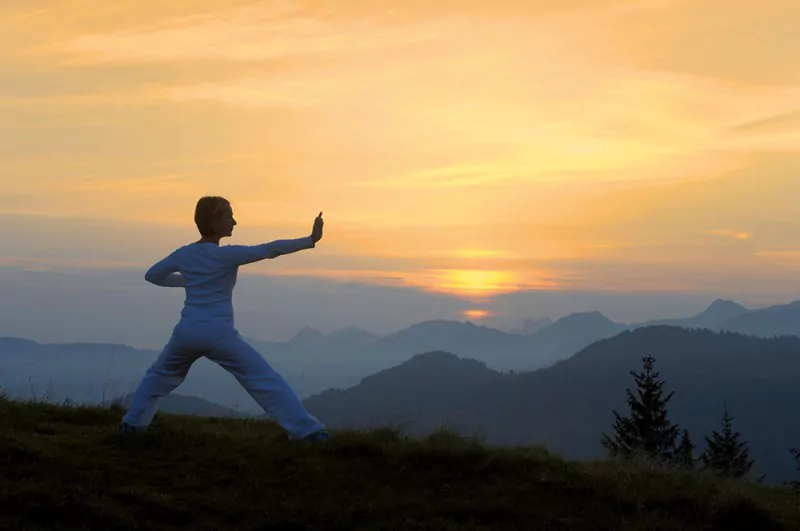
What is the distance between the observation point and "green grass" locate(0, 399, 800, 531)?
7.14 metres

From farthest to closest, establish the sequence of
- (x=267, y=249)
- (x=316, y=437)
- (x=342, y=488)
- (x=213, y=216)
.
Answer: (x=213, y=216)
(x=316, y=437)
(x=267, y=249)
(x=342, y=488)

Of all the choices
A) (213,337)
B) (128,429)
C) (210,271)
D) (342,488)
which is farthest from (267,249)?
(342,488)

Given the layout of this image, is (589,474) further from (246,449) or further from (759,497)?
(246,449)

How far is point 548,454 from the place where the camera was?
9.66m

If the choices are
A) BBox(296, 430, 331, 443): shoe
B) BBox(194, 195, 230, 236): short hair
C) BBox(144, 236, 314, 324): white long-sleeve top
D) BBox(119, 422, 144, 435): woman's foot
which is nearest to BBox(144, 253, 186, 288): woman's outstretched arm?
BBox(144, 236, 314, 324): white long-sleeve top

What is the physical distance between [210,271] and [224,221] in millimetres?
691

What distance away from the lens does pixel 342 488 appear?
8.03 metres

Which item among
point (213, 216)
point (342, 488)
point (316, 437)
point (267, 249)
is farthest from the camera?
point (213, 216)

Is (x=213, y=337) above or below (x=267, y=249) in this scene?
below

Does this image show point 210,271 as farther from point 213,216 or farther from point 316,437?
point 316,437

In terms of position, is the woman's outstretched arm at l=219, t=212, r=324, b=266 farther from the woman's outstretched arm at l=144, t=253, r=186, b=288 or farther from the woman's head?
the woman's outstretched arm at l=144, t=253, r=186, b=288

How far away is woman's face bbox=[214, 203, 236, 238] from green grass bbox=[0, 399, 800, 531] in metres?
2.61

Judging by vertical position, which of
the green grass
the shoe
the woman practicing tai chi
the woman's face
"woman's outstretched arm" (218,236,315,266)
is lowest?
the green grass

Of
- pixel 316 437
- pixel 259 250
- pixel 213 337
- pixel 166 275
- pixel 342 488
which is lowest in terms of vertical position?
pixel 342 488
